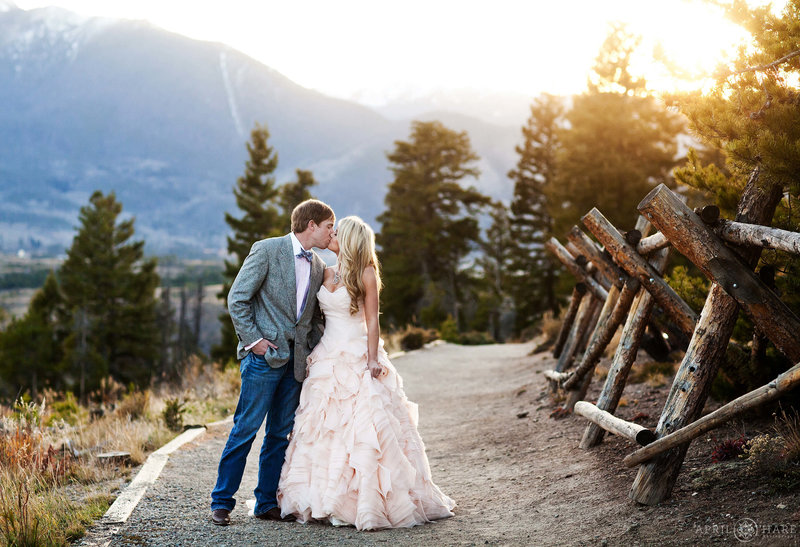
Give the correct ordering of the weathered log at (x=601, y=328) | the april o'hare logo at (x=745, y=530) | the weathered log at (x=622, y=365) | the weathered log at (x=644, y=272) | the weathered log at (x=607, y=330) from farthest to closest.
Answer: the weathered log at (x=601, y=328), the weathered log at (x=607, y=330), the weathered log at (x=622, y=365), the weathered log at (x=644, y=272), the april o'hare logo at (x=745, y=530)

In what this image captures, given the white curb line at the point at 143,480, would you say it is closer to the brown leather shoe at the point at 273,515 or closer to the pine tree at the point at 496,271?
the brown leather shoe at the point at 273,515

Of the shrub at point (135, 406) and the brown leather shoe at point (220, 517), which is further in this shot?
the shrub at point (135, 406)

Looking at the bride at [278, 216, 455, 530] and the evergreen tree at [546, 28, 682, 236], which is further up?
the evergreen tree at [546, 28, 682, 236]

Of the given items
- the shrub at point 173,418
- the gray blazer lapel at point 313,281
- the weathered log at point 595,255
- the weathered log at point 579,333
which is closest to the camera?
the gray blazer lapel at point 313,281

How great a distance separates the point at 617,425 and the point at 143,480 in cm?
387

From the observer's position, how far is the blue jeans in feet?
14.9

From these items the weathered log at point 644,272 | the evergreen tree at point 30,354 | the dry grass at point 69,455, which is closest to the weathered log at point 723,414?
the weathered log at point 644,272

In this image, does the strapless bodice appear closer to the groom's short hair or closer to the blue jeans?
the blue jeans

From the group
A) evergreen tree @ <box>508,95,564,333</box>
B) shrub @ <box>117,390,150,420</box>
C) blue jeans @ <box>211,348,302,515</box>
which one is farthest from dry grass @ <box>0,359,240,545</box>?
evergreen tree @ <box>508,95,564,333</box>

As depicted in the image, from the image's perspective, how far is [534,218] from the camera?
38.9 m

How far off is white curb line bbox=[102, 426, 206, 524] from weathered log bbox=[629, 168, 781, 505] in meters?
3.49

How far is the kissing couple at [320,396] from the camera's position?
452cm

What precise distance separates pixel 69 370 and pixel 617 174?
31.3 m

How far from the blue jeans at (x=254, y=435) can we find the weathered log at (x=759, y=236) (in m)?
3.00
